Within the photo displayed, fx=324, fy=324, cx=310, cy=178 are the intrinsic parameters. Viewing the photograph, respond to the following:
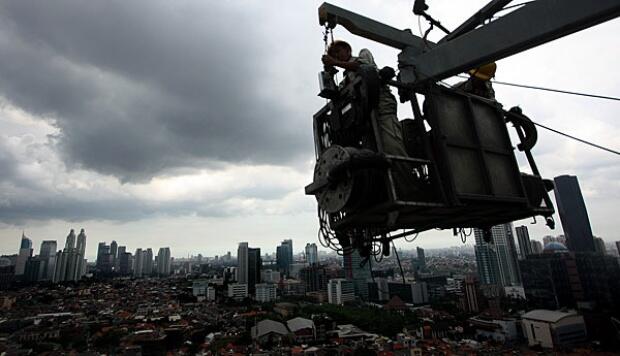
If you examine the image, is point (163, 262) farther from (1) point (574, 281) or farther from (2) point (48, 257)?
(1) point (574, 281)

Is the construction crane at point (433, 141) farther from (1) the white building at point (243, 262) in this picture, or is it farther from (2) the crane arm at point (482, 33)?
(1) the white building at point (243, 262)

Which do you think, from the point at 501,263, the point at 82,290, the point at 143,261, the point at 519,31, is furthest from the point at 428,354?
the point at 143,261

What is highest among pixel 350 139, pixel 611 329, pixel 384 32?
pixel 384 32

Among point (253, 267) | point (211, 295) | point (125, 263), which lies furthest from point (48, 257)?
point (253, 267)

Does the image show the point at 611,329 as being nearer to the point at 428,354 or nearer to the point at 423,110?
the point at 428,354

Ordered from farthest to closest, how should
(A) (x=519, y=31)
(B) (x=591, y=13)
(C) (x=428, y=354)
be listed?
1. (C) (x=428, y=354)
2. (A) (x=519, y=31)
3. (B) (x=591, y=13)

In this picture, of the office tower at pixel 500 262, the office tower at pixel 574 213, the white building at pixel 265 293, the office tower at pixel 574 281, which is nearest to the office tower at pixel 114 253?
the white building at pixel 265 293
